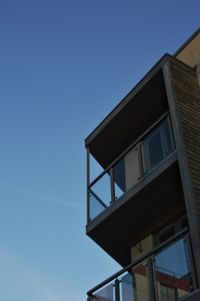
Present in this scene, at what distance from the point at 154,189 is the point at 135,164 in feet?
4.51

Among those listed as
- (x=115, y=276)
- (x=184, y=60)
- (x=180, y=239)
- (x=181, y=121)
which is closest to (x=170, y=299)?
(x=180, y=239)

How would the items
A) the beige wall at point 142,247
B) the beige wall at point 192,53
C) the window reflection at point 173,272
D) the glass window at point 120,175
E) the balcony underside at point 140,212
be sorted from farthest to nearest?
the beige wall at point 192,53
the glass window at point 120,175
the beige wall at point 142,247
the balcony underside at point 140,212
the window reflection at point 173,272

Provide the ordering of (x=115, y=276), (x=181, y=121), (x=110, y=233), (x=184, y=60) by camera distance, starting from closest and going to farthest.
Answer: (x=115, y=276)
(x=181, y=121)
(x=110, y=233)
(x=184, y=60)

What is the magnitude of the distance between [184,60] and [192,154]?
186 inches

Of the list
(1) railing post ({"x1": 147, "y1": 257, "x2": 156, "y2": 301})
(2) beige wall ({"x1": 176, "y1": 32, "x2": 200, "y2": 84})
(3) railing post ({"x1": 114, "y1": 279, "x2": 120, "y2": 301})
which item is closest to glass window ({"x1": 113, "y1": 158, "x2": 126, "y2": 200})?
(3) railing post ({"x1": 114, "y1": 279, "x2": 120, "y2": 301})

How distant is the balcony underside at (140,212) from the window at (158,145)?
0.54 meters

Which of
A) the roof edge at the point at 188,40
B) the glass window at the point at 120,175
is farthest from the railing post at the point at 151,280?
the roof edge at the point at 188,40

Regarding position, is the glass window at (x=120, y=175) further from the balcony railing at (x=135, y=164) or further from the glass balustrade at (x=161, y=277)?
the glass balustrade at (x=161, y=277)

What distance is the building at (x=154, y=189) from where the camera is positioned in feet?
29.2

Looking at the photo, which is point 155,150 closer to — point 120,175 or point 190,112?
point 190,112

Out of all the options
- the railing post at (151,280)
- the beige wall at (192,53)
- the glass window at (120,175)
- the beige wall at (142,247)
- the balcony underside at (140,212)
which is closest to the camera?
the railing post at (151,280)

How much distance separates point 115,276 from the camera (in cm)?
1012

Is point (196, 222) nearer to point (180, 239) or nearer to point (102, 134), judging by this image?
point (180, 239)

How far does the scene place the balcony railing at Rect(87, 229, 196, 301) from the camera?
855 centimetres
